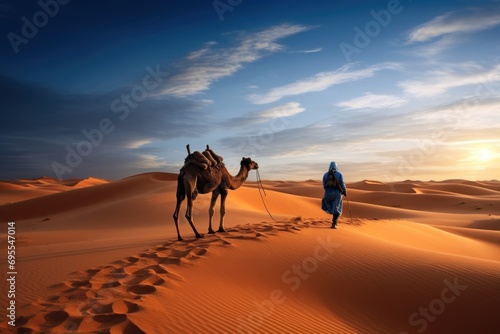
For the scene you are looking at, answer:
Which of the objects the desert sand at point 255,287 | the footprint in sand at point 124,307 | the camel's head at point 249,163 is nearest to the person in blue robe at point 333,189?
the desert sand at point 255,287

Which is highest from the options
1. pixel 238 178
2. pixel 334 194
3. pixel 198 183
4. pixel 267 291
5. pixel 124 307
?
pixel 238 178

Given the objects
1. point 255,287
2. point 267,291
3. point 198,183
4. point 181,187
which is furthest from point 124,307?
point 198,183

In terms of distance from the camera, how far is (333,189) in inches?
504

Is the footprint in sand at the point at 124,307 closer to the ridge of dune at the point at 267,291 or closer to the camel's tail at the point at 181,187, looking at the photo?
the ridge of dune at the point at 267,291

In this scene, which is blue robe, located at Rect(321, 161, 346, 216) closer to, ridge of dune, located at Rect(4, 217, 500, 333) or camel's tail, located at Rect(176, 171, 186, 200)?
ridge of dune, located at Rect(4, 217, 500, 333)

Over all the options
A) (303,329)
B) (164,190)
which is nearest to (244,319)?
(303,329)

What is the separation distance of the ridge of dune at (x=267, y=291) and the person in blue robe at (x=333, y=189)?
306 centimetres

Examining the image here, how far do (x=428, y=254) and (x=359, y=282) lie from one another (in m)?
3.19

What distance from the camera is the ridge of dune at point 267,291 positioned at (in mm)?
5223

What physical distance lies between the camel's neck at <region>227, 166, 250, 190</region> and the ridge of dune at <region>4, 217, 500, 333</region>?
2054 millimetres

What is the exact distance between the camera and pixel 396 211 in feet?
112

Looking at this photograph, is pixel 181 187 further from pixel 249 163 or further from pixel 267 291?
pixel 267 291

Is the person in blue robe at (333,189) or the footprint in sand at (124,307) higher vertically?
the person in blue robe at (333,189)

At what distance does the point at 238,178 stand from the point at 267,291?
5.31m
